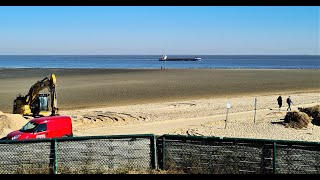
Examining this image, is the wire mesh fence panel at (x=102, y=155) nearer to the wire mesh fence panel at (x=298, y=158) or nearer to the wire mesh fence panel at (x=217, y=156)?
the wire mesh fence panel at (x=217, y=156)

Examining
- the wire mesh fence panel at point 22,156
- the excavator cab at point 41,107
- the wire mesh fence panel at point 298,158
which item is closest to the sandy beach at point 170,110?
the excavator cab at point 41,107

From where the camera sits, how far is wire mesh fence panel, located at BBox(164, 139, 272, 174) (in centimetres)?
952

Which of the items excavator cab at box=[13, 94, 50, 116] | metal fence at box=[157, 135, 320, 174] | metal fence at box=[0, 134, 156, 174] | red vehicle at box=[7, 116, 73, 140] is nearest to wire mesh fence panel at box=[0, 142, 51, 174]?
metal fence at box=[0, 134, 156, 174]

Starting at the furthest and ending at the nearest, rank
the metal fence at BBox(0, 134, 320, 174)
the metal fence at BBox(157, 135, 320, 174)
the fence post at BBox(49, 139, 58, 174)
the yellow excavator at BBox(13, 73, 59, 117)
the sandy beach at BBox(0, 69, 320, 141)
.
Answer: the yellow excavator at BBox(13, 73, 59, 117), the sandy beach at BBox(0, 69, 320, 141), the fence post at BBox(49, 139, 58, 174), the metal fence at BBox(0, 134, 320, 174), the metal fence at BBox(157, 135, 320, 174)

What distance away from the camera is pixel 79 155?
994 cm

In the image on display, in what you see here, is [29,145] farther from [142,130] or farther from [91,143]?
[142,130]

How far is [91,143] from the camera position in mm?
9984

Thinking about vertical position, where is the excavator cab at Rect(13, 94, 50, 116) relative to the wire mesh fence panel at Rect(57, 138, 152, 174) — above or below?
above

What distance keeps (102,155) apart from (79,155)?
58cm

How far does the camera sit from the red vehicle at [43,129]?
16875 mm

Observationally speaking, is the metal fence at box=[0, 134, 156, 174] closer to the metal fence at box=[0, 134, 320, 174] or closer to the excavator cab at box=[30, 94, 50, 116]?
the metal fence at box=[0, 134, 320, 174]
